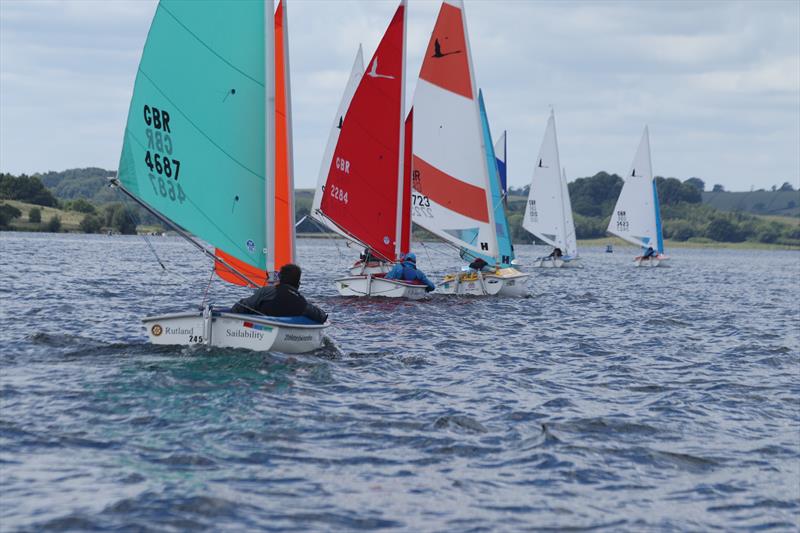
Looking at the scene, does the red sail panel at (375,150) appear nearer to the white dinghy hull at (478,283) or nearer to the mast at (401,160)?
the mast at (401,160)

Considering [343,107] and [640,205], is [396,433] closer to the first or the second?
[343,107]

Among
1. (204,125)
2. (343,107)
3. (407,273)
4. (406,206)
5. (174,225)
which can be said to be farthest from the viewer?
(343,107)

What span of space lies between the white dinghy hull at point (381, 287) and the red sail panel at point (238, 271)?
10933 mm

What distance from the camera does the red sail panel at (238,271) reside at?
17.0 m

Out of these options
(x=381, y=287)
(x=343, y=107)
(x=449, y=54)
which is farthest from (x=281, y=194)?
(x=343, y=107)

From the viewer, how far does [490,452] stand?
11070 mm

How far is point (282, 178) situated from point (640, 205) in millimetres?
62257

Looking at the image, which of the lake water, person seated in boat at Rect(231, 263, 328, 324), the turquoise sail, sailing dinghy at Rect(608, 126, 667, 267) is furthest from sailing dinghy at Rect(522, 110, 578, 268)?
person seated in boat at Rect(231, 263, 328, 324)

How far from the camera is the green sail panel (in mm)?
16344

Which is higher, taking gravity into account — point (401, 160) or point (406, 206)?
point (401, 160)

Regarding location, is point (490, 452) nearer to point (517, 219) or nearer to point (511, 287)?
point (511, 287)

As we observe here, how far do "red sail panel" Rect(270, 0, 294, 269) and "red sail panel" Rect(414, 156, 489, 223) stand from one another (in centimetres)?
1451

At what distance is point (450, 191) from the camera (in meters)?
32.8

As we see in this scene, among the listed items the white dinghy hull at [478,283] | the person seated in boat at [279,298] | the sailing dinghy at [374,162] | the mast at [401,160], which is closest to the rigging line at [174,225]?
the person seated in boat at [279,298]
